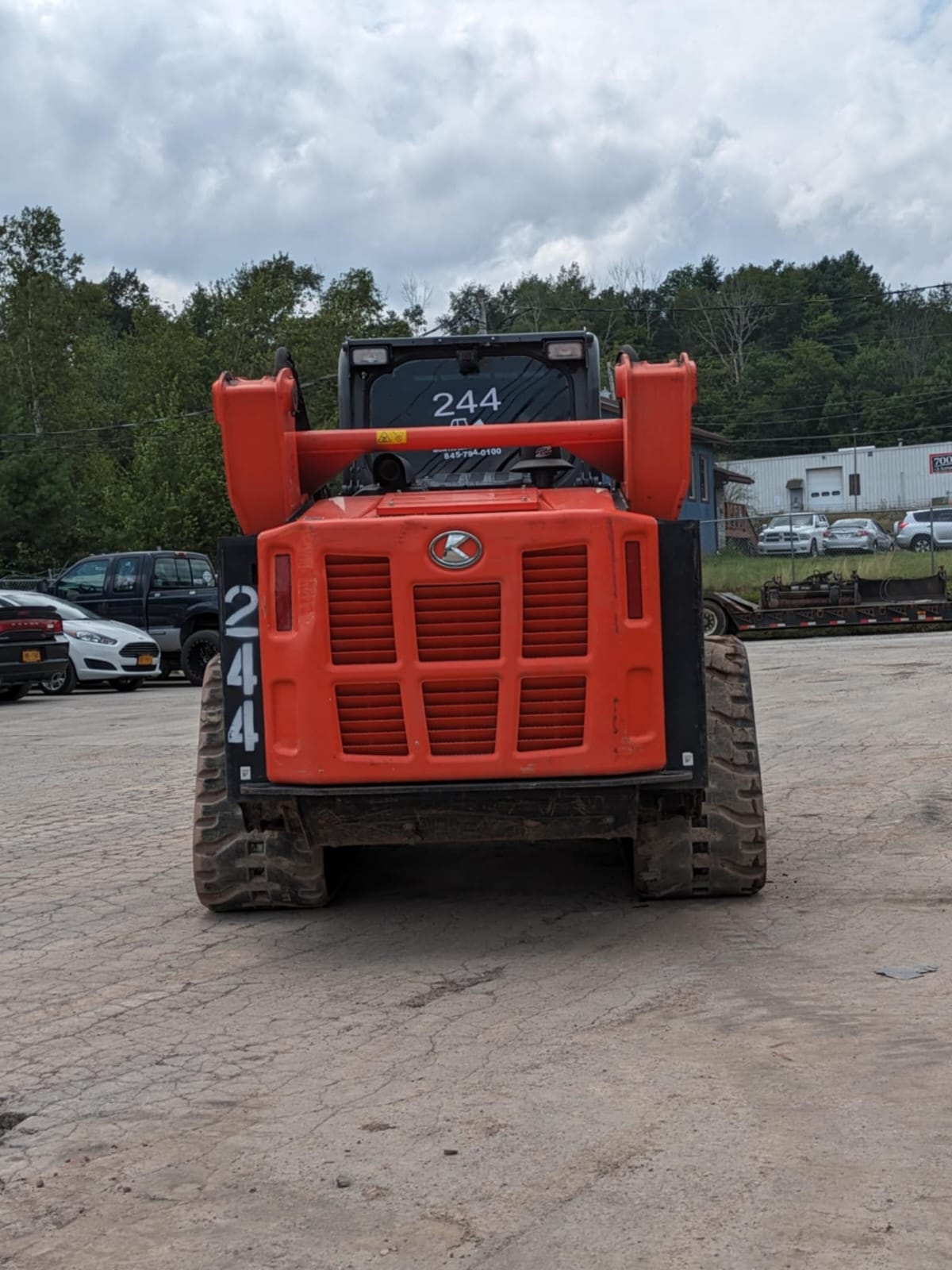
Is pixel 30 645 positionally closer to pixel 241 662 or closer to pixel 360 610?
pixel 241 662

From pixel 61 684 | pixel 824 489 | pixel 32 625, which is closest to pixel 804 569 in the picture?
pixel 61 684

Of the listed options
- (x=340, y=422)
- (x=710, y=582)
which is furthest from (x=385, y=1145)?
(x=710, y=582)

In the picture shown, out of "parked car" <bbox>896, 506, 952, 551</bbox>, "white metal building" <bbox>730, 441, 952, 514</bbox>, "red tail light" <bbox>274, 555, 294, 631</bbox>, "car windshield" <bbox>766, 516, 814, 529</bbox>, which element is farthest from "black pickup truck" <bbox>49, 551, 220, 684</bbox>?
"white metal building" <bbox>730, 441, 952, 514</bbox>

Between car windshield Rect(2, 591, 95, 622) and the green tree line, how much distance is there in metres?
4.68

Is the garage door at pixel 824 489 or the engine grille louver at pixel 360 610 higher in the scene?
the garage door at pixel 824 489

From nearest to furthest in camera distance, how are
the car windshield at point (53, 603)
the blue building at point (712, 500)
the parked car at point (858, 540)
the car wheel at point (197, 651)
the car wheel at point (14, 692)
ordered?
the car windshield at point (53, 603), the car wheel at point (14, 692), the car wheel at point (197, 651), the parked car at point (858, 540), the blue building at point (712, 500)

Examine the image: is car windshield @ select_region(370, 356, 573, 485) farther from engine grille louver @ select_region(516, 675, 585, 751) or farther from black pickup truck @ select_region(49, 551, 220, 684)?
black pickup truck @ select_region(49, 551, 220, 684)

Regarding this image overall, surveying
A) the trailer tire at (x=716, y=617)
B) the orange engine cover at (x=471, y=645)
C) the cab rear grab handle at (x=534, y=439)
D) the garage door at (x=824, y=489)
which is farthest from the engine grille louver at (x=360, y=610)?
the garage door at (x=824, y=489)

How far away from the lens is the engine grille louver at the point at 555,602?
5789 millimetres

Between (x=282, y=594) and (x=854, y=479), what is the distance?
6748 cm

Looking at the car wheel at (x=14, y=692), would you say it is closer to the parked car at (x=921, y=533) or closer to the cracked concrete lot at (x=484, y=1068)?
the cracked concrete lot at (x=484, y=1068)

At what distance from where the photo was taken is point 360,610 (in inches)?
229

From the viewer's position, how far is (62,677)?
75.2 feet

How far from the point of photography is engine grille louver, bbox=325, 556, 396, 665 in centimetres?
580
